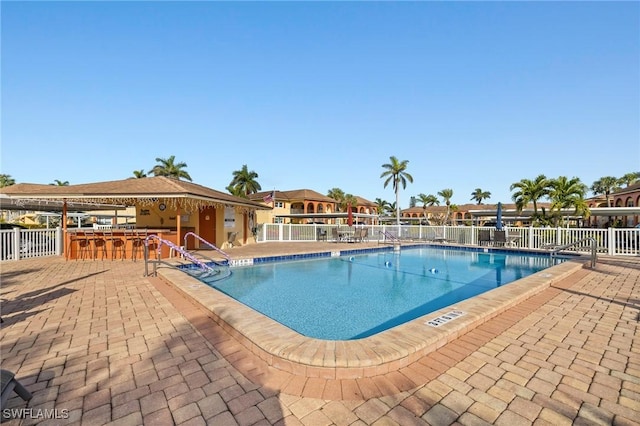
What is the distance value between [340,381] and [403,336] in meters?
0.98

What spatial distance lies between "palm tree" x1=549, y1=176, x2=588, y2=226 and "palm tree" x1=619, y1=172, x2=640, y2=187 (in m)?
39.2

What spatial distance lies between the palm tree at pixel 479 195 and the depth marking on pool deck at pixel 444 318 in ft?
270

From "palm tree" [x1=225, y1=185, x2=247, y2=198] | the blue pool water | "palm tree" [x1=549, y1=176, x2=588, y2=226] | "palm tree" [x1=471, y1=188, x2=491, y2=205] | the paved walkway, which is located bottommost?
the blue pool water

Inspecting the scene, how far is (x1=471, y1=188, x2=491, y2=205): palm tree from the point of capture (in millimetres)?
75875

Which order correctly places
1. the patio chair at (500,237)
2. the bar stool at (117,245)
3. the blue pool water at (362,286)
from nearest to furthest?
the blue pool water at (362,286), the bar stool at (117,245), the patio chair at (500,237)

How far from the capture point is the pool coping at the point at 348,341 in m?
2.74

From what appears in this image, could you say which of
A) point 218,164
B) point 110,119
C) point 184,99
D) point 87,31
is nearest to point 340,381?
point 87,31

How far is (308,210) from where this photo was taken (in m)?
48.4

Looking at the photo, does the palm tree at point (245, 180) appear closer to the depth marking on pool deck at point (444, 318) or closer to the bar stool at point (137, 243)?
the bar stool at point (137, 243)

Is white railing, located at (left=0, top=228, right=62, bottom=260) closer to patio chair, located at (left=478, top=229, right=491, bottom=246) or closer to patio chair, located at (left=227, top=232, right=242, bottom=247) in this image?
patio chair, located at (left=227, top=232, right=242, bottom=247)

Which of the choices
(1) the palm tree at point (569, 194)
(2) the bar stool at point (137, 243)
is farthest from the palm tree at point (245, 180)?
(1) the palm tree at point (569, 194)

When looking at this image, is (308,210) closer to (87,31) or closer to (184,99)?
(184,99)

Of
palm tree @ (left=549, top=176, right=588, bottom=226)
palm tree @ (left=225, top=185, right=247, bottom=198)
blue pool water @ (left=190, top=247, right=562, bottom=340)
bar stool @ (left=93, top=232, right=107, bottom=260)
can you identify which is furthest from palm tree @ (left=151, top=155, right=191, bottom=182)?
palm tree @ (left=549, top=176, right=588, bottom=226)

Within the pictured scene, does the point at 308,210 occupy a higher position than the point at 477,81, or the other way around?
the point at 477,81
